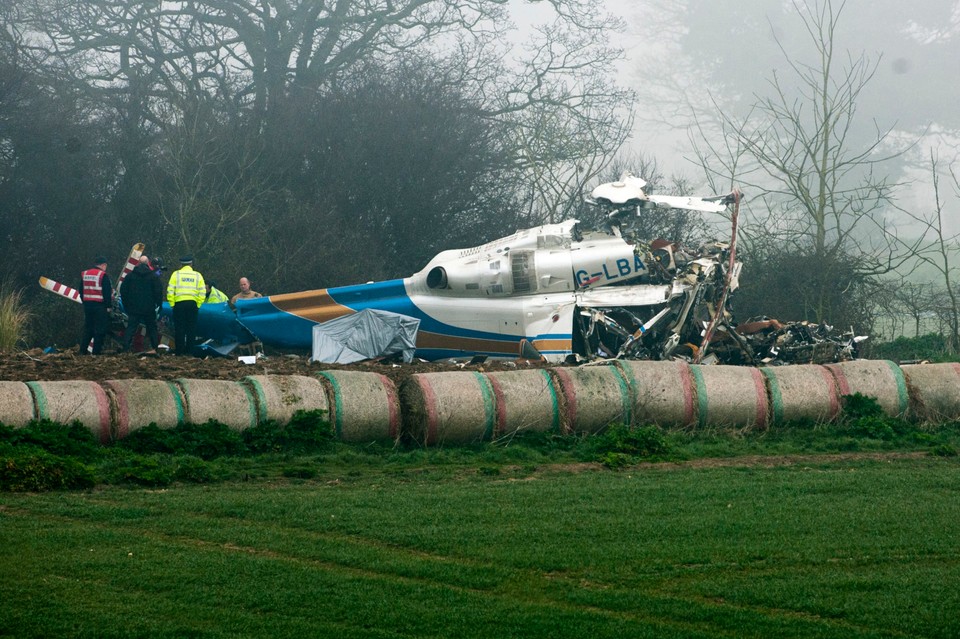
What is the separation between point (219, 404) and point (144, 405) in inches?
33.2

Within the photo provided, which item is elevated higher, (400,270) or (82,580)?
(400,270)

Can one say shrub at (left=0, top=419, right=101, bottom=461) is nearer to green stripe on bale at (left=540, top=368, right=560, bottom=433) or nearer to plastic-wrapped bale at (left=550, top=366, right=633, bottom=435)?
green stripe on bale at (left=540, top=368, right=560, bottom=433)

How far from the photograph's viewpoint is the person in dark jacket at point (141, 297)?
756 inches

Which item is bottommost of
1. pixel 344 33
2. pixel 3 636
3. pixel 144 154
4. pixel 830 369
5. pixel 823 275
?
pixel 3 636

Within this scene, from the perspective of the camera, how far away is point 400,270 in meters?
30.3

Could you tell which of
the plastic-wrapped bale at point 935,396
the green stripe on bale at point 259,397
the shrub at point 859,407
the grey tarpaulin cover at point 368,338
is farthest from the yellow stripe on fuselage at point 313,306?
the plastic-wrapped bale at point 935,396

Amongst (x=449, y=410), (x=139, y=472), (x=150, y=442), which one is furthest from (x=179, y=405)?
(x=449, y=410)

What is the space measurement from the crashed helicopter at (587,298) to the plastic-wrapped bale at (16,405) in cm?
760

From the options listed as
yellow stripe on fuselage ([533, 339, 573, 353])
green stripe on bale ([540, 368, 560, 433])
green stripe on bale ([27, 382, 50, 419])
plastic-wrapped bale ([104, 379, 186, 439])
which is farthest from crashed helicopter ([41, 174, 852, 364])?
green stripe on bale ([27, 382, 50, 419])

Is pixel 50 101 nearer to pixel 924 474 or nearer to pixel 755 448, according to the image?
pixel 755 448

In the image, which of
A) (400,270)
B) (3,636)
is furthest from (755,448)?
(400,270)

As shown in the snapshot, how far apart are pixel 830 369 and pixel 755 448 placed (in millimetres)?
2606

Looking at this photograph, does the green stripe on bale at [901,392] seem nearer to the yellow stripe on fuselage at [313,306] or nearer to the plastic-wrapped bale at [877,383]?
the plastic-wrapped bale at [877,383]

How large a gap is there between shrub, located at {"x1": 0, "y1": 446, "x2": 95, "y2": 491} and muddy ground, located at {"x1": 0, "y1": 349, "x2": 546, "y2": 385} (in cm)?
403
